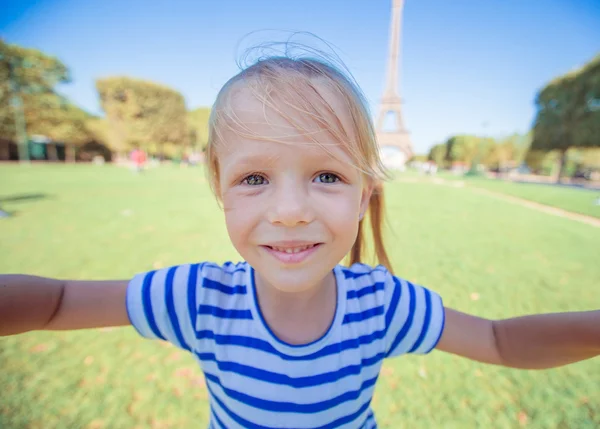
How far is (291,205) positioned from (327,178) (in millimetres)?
177

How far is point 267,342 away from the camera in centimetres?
108

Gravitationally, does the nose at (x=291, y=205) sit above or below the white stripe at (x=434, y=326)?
above

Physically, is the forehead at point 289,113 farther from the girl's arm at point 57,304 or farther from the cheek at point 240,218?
the girl's arm at point 57,304

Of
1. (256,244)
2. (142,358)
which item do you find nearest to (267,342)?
(256,244)

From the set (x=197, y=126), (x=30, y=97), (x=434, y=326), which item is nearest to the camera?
(x=434, y=326)

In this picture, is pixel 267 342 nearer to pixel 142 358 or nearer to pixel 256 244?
pixel 256 244

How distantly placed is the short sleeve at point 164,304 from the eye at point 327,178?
1.90 feet

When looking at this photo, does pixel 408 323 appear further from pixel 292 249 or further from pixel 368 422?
pixel 292 249

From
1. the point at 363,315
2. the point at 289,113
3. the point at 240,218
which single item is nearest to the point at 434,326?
the point at 363,315

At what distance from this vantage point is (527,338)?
3.54ft

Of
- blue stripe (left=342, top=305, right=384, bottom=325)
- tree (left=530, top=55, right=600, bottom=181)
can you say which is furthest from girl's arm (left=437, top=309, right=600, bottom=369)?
tree (left=530, top=55, right=600, bottom=181)

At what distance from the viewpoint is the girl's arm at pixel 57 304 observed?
35.7 inches

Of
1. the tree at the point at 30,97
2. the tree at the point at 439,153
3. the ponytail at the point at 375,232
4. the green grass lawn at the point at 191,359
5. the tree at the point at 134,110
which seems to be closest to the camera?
the ponytail at the point at 375,232

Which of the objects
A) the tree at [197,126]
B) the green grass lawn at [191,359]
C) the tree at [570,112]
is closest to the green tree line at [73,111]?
the tree at [197,126]
